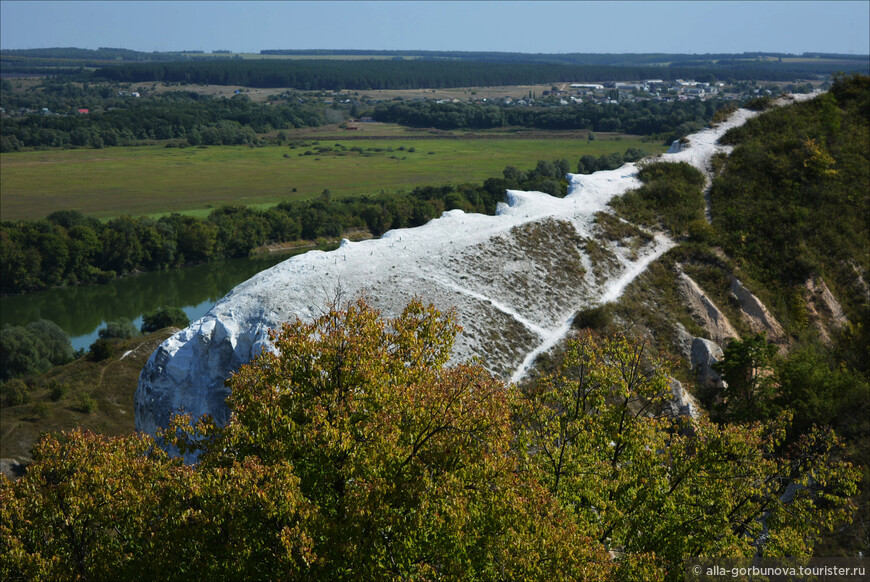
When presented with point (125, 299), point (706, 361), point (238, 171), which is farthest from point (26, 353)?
point (238, 171)

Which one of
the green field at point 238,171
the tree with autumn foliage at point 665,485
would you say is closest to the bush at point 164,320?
the green field at point 238,171

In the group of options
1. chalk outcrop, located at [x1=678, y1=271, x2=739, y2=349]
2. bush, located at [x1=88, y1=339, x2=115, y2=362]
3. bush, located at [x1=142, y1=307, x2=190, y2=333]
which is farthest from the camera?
bush, located at [x1=142, y1=307, x2=190, y2=333]

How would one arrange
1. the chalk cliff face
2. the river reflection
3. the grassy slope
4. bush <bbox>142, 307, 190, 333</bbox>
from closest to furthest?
1. the chalk cliff face
2. the grassy slope
3. bush <bbox>142, 307, 190, 333</bbox>
4. the river reflection

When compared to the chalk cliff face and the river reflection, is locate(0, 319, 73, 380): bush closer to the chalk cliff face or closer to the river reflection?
the river reflection

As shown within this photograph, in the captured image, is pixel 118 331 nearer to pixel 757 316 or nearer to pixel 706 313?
pixel 706 313

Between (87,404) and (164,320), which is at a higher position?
(87,404)

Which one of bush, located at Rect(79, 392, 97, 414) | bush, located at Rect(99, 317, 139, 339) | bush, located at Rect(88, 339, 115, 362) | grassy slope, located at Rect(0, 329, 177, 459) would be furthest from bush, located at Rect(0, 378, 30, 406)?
bush, located at Rect(99, 317, 139, 339)

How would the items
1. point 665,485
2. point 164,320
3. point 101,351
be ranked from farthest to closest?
point 164,320 → point 101,351 → point 665,485
